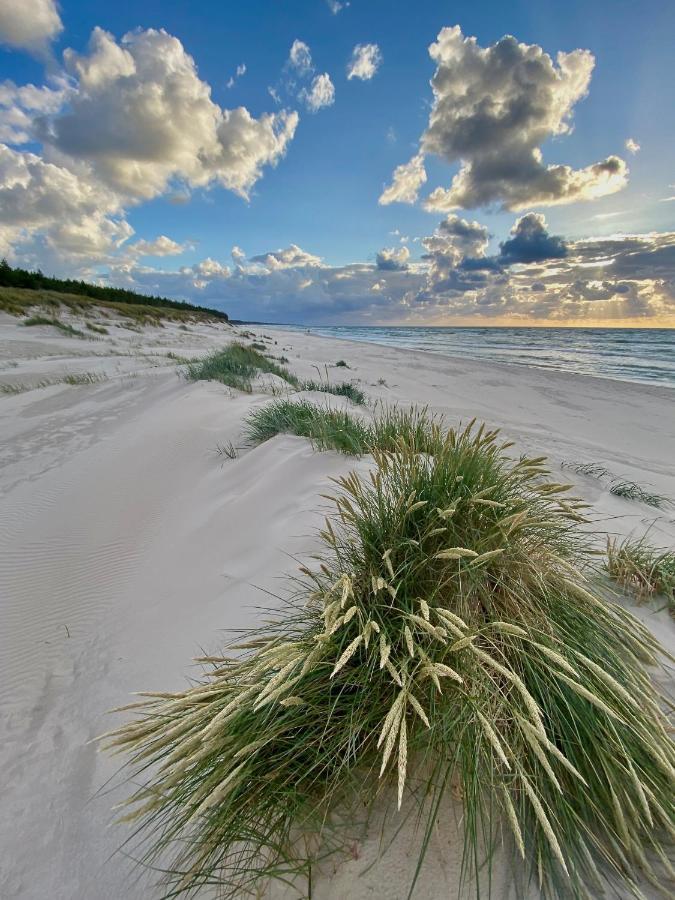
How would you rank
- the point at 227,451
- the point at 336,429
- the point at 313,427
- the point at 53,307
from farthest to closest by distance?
the point at 53,307 → the point at 227,451 → the point at 313,427 → the point at 336,429

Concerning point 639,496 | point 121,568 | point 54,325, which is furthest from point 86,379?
point 54,325

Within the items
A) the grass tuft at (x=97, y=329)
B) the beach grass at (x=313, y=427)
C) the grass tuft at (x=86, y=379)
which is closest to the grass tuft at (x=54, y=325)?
the grass tuft at (x=97, y=329)

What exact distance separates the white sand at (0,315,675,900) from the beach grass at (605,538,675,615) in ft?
0.39

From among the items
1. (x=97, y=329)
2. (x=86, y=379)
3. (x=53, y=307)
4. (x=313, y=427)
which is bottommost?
(x=97, y=329)

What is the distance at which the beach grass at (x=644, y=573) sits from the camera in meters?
1.94

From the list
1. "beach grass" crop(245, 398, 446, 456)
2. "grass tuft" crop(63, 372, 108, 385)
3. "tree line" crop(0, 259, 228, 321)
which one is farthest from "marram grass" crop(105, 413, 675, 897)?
"tree line" crop(0, 259, 228, 321)

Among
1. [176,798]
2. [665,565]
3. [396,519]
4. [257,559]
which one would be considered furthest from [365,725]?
[665,565]

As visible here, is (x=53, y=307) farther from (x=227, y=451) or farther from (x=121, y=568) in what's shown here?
(x=121, y=568)

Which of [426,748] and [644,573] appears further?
[644,573]

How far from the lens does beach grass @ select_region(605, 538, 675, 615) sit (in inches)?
76.3

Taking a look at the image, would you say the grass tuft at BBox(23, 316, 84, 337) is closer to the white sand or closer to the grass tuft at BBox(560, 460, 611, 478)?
the white sand

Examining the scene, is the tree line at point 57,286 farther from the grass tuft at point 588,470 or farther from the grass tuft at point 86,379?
the grass tuft at point 588,470

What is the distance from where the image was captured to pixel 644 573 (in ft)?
6.48

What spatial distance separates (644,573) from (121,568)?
3240 mm
